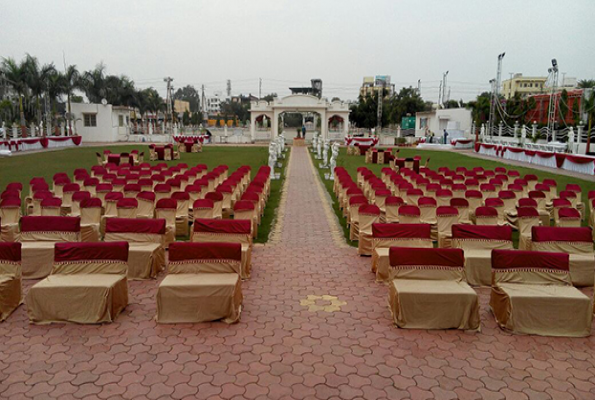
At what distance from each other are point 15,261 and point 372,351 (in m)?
4.94

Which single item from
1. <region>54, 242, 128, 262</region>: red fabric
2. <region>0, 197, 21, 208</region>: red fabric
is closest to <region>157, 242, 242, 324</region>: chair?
<region>54, 242, 128, 262</region>: red fabric

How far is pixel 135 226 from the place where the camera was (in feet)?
26.7

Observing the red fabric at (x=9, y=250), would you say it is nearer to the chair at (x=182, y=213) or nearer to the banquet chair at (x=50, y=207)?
the banquet chair at (x=50, y=207)

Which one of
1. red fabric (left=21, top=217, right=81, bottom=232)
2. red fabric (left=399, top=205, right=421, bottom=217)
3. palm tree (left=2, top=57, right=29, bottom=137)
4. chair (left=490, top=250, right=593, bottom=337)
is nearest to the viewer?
chair (left=490, top=250, right=593, bottom=337)

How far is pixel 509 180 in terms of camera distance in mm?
16141

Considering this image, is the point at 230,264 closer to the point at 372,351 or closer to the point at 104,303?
the point at 104,303

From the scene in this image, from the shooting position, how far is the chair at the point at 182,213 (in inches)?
422

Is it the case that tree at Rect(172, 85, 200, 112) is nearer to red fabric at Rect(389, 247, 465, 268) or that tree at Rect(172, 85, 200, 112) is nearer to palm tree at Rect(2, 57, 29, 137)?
palm tree at Rect(2, 57, 29, 137)

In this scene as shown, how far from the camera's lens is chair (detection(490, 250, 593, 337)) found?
5.86 meters

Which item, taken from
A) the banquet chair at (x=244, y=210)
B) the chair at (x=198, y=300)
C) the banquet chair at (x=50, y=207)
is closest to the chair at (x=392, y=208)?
the banquet chair at (x=244, y=210)

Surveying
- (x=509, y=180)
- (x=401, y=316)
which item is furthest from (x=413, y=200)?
(x=401, y=316)

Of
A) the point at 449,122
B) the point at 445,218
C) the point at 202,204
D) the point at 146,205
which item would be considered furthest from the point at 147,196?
the point at 449,122

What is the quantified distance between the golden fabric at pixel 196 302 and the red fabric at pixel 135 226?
7.41 ft

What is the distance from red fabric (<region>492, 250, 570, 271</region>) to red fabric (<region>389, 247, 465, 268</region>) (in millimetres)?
466
